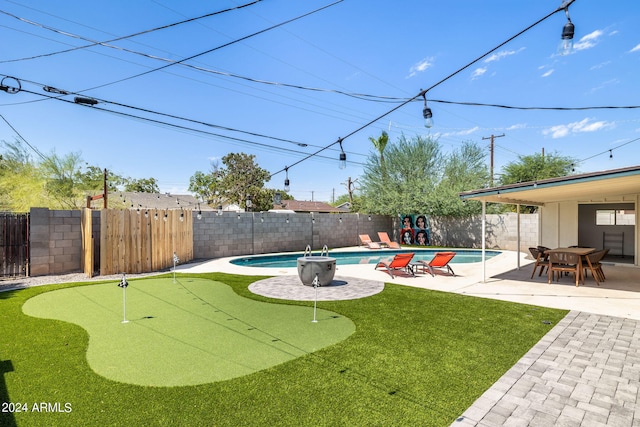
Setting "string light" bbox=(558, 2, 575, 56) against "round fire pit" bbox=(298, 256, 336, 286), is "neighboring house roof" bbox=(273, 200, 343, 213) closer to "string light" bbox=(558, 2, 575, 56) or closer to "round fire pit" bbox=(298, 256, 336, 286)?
"round fire pit" bbox=(298, 256, 336, 286)

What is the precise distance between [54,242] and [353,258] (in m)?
12.0

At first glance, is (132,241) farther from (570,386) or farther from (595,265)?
(595,265)

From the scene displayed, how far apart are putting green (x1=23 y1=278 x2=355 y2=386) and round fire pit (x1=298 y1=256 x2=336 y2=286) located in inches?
68.1

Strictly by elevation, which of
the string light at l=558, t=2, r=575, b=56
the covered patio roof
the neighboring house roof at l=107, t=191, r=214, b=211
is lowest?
the covered patio roof

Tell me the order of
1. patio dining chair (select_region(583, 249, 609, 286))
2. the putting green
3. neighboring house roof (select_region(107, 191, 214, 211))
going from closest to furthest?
the putting green → patio dining chair (select_region(583, 249, 609, 286)) → neighboring house roof (select_region(107, 191, 214, 211))

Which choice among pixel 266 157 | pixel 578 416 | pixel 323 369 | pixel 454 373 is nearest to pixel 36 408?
pixel 323 369

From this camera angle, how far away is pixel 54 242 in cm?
988

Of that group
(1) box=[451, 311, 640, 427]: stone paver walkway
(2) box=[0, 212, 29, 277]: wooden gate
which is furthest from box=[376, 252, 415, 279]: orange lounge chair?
(2) box=[0, 212, 29, 277]: wooden gate

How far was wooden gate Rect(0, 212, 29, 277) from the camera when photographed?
30.5ft

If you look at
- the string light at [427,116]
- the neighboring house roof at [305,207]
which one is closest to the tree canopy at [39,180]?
the string light at [427,116]

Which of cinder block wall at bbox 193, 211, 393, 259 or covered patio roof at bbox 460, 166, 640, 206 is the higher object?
covered patio roof at bbox 460, 166, 640, 206

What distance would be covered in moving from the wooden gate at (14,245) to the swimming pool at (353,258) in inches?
255

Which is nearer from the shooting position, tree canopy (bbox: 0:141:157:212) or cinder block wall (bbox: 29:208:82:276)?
cinder block wall (bbox: 29:208:82:276)

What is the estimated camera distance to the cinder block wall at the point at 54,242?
951 centimetres
